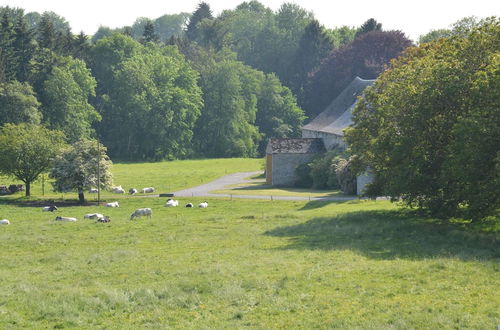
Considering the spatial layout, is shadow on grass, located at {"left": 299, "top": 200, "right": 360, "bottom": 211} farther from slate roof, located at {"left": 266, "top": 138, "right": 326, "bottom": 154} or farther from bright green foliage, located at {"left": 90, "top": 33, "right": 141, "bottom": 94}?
bright green foliage, located at {"left": 90, "top": 33, "right": 141, "bottom": 94}

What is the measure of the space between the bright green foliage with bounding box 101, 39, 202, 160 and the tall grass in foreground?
6823cm

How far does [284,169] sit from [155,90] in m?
44.2

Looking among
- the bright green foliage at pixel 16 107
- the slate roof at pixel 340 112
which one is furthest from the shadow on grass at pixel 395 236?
the bright green foliage at pixel 16 107

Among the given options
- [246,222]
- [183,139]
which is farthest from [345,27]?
[246,222]

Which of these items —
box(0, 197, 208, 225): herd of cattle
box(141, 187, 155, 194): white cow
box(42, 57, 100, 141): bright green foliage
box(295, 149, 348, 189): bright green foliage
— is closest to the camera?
box(0, 197, 208, 225): herd of cattle

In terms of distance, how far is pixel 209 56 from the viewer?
135 meters

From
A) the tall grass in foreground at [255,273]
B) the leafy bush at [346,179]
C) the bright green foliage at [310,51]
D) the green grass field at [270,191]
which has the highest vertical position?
the bright green foliage at [310,51]

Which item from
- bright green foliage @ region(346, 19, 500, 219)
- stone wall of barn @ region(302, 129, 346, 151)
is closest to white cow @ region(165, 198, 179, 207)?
bright green foliage @ region(346, 19, 500, 219)

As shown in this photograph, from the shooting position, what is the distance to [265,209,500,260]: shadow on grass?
29709 millimetres

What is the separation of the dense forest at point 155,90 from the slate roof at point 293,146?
35.5m

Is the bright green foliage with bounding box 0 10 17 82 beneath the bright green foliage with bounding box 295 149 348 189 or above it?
above

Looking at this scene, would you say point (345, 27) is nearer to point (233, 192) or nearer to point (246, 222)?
point (233, 192)

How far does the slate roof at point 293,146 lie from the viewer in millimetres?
74188

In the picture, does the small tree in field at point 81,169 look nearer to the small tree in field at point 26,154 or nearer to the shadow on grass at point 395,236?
the small tree in field at point 26,154
